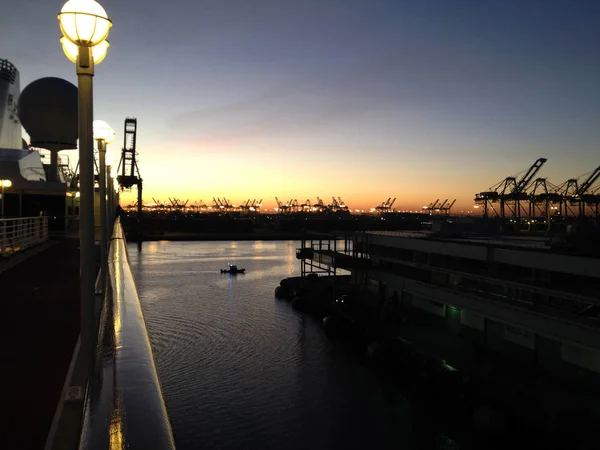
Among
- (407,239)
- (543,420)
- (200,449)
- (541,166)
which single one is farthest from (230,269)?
(541,166)

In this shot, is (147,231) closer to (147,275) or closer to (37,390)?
(147,275)

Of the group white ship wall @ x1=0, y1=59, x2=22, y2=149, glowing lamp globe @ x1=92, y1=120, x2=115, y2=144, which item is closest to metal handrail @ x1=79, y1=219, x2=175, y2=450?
glowing lamp globe @ x1=92, y1=120, x2=115, y2=144

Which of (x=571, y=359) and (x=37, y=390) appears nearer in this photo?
(x=37, y=390)

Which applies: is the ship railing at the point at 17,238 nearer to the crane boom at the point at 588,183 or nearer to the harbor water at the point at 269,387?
the harbor water at the point at 269,387

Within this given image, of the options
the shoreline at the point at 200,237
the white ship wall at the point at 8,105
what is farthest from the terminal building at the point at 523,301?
the shoreline at the point at 200,237

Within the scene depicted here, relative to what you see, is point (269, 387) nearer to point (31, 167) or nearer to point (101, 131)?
A: point (101, 131)

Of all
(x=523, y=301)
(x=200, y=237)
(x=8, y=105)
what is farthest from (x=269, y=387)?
(x=200, y=237)

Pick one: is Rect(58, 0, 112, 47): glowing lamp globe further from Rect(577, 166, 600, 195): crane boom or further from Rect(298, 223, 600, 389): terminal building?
Rect(577, 166, 600, 195): crane boom

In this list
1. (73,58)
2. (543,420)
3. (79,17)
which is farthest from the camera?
(543,420)
